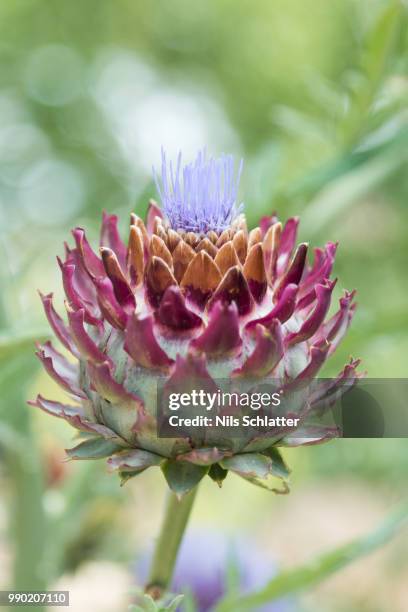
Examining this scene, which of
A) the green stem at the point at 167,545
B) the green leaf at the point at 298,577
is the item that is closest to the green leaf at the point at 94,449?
the green stem at the point at 167,545

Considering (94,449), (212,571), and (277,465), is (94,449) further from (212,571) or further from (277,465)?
(212,571)

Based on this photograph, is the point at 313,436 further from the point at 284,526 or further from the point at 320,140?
the point at 284,526

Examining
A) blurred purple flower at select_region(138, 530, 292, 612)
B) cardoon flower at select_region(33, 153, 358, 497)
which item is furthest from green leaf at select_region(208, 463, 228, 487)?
blurred purple flower at select_region(138, 530, 292, 612)

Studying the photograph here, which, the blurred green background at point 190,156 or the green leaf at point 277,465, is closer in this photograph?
the green leaf at point 277,465

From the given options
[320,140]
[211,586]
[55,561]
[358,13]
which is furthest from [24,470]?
[358,13]

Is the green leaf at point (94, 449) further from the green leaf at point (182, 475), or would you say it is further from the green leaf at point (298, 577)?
the green leaf at point (298, 577)

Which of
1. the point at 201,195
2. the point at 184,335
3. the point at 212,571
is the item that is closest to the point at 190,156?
the point at 212,571
